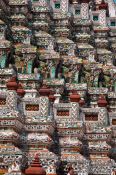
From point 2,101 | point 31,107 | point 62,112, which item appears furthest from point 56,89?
point 2,101

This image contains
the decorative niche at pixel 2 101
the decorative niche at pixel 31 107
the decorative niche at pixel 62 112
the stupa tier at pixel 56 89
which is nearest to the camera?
the stupa tier at pixel 56 89

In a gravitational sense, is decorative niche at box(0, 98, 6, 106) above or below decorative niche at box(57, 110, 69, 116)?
above

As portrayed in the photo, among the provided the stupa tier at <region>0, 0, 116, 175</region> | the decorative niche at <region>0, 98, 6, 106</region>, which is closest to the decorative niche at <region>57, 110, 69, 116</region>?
the stupa tier at <region>0, 0, 116, 175</region>

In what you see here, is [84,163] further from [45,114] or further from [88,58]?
[88,58]

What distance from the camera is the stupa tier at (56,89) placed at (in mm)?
14070

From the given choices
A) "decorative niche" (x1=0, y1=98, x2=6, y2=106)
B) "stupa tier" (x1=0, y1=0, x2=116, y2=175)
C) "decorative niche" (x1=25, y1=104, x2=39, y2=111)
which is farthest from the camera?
"decorative niche" (x1=25, y1=104, x2=39, y2=111)

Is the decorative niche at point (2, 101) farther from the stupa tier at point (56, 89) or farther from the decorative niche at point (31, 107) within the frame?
the decorative niche at point (31, 107)

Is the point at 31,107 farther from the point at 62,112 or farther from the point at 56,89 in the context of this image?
the point at 56,89

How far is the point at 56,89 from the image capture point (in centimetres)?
1967

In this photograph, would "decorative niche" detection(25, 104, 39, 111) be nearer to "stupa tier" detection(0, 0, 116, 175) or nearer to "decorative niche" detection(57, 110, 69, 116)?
"stupa tier" detection(0, 0, 116, 175)

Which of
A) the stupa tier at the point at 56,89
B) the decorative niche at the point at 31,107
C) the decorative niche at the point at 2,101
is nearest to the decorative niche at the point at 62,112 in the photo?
the stupa tier at the point at 56,89

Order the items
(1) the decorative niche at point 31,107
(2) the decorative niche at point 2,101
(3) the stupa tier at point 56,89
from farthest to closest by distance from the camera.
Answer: (1) the decorative niche at point 31,107, (2) the decorative niche at point 2,101, (3) the stupa tier at point 56,89

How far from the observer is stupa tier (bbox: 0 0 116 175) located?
1407cm

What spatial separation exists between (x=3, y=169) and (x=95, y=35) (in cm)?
1338
